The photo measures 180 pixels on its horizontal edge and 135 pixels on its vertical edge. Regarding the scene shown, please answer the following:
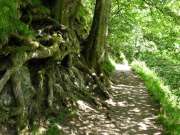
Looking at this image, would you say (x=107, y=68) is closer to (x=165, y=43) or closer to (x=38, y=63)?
(x=165, y=43)

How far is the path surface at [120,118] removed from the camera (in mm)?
9266

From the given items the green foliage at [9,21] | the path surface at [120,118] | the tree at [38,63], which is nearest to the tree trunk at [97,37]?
the tree at [38,63]

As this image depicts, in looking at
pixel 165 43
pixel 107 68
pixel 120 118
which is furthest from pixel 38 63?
pixel 165 43

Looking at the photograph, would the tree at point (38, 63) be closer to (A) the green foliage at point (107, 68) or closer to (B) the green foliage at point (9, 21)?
(B) the green foliage at point (9, 21)

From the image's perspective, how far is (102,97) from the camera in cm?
1201

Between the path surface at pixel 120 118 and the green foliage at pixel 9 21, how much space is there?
2.41 meters

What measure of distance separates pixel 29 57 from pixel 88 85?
3451 mm

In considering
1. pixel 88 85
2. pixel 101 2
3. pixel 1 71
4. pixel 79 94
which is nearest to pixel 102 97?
pixel 88 85

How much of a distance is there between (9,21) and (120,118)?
4049mm

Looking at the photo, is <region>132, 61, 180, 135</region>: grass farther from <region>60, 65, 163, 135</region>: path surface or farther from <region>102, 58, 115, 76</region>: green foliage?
<region>102, 58, 115, 76</region>: green foliage

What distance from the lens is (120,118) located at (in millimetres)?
10516

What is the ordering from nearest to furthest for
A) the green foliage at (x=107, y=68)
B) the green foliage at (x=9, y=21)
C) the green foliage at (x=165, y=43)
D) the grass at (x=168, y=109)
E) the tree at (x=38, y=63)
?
the green foliage at (x=9, y=21) < the tree at (x=38, y=63) < the grass at (x=168, y=109) < the green foliage at (x=165, y=43) < the green foliage at (x=107, y=68)

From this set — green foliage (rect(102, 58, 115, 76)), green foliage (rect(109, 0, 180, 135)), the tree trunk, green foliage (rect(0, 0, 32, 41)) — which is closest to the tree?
green foliage (rect(0, 0, 32, 41))

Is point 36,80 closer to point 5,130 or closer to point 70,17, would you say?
point 5,130
